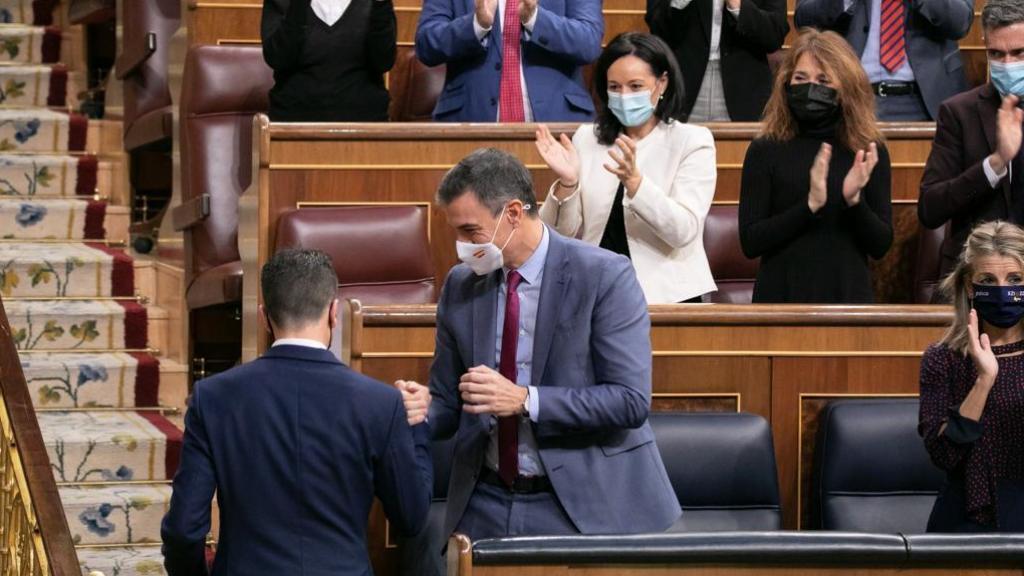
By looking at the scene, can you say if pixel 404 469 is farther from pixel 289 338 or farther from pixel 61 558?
pixel 61 558

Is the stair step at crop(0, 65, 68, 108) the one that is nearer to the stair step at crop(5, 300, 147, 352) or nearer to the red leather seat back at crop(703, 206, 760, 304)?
the stair step at crop(5, 300, 147, 352)

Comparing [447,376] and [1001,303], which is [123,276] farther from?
[1001,303]

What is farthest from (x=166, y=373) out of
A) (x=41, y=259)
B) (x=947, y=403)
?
(x=947, y=403)

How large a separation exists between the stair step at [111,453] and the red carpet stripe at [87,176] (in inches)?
45.1

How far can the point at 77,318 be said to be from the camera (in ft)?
14.1

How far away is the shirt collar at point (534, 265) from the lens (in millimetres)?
2457

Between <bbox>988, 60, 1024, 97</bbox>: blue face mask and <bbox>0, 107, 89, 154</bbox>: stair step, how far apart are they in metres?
2.74

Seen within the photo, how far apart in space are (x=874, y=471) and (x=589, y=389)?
0.88m

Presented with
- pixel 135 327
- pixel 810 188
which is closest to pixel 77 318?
pixel 135 327

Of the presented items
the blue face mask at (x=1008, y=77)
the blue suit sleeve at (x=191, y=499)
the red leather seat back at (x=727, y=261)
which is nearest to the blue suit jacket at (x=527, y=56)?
the red leather seat back at (x=727, y=261)

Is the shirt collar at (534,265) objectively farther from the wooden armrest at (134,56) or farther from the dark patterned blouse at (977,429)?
the wooden armrest at (134,56)

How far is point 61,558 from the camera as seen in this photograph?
8.34 feet

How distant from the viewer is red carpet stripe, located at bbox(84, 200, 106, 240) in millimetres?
4750

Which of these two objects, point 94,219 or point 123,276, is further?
point 94,219
